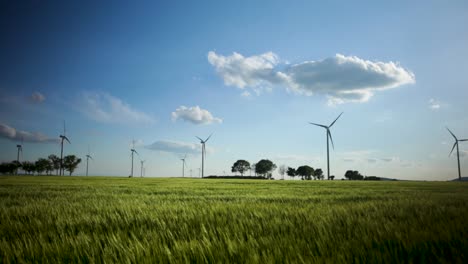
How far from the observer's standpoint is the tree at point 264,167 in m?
192

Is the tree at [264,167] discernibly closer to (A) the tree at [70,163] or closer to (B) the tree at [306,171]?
(B) the tree at [306,171]

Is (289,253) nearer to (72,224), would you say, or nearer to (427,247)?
(427,247)

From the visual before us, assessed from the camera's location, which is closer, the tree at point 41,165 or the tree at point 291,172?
the tree at point 41,165

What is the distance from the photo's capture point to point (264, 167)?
192 metres

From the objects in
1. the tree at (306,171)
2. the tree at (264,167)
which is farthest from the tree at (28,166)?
the tree at (306,171)

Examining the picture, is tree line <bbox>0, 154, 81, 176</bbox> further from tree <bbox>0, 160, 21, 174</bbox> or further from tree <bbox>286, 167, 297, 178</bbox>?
tree <bbox>286, 167, 297, 178</bbox>

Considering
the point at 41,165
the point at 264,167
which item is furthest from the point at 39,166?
the point at 264,167

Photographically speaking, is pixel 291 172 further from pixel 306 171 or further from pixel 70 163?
pixel 70 163

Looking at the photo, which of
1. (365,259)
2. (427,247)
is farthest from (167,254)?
(427,247)

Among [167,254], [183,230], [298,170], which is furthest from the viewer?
[298,170]

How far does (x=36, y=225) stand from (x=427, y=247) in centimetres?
470

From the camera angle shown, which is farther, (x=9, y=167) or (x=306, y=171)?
(x=306, y=171)

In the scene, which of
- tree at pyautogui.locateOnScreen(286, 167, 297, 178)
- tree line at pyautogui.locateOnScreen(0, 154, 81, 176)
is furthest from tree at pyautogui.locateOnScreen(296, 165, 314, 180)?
tree line at pyautogui.locateOnScreen(0, 154, 81, 176)

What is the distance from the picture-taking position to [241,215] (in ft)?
14.9
